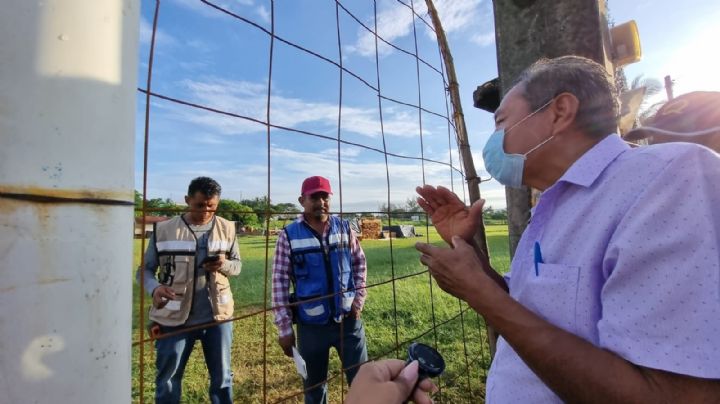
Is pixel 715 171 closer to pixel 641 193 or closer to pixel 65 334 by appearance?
pixel 641 193

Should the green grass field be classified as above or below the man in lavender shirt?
below

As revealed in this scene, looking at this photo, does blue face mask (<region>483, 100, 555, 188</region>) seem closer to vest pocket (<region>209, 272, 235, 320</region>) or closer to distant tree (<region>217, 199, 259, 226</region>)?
distant tree (<region>217, 199, 259, 226</region>)

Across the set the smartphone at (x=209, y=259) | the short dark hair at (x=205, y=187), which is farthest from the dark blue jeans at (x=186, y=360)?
the short dark hair at (x=205, y=187)

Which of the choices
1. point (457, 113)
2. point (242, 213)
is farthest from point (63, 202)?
point (457, 113)

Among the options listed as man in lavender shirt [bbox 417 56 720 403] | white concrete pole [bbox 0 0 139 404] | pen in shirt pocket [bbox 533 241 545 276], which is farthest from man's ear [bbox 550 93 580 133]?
white concrete pole [bbox 0 0 139 404]

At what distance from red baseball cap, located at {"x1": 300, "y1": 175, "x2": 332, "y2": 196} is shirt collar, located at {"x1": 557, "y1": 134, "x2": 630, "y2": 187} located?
2041 millimetres

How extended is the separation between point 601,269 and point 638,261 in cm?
12

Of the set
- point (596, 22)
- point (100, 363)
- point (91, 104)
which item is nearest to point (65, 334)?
point (100, 363)

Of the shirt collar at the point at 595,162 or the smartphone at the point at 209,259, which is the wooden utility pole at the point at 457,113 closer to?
the shirt collar at the point at 595,162

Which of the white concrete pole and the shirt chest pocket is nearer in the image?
the white concrete pole

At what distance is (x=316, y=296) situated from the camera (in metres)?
2.59

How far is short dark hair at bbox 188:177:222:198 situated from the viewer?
113 inches

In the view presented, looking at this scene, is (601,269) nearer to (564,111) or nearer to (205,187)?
(564,111)

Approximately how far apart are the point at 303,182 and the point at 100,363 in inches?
93.7
